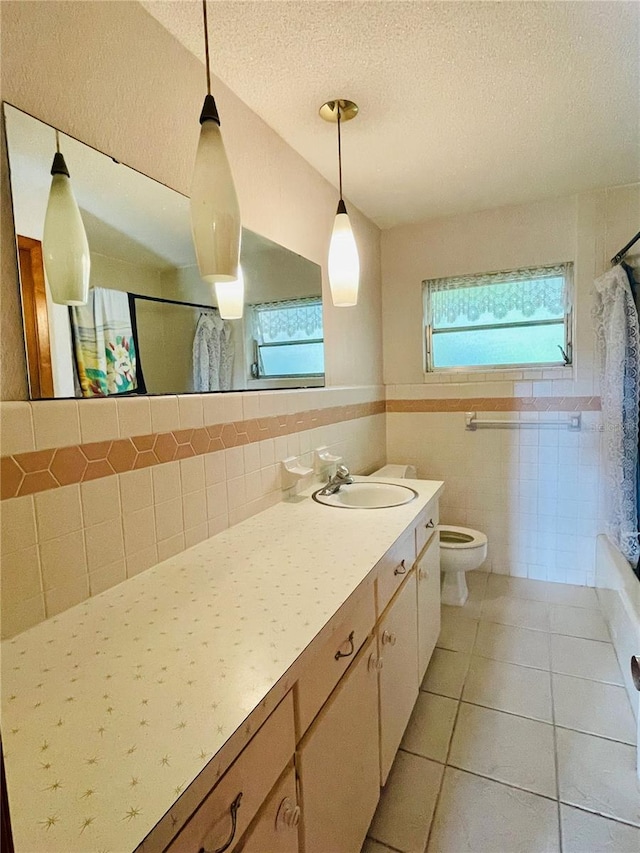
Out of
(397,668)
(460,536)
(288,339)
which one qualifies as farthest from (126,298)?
(460,536)

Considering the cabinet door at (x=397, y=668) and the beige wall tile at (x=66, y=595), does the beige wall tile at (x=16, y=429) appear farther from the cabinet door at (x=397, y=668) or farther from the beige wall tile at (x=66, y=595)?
the cabinet door at (x=397, y=668)

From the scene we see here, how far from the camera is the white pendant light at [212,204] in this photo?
800 millimetres

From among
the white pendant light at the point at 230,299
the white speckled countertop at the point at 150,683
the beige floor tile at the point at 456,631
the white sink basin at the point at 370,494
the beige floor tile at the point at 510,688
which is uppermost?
the white pendant light at the point at 230,299

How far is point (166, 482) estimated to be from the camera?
3.75 feet

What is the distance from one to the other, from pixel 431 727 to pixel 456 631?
65 cm

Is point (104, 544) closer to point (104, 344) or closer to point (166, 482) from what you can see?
point (166, 482)

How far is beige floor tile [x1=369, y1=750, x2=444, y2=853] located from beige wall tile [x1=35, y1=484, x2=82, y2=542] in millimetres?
1218

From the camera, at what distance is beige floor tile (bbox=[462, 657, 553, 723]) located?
5.41 feet

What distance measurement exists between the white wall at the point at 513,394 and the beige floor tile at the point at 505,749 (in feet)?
4.31

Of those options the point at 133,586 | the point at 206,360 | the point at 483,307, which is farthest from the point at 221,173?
the point at 483,307

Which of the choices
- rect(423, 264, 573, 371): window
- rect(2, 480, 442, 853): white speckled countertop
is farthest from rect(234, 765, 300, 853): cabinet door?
rect(423, 264, 573, 371): window

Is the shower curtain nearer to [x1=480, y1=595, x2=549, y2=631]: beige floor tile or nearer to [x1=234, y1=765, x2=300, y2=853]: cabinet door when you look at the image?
[x1=480, y1=595, x2=549, y2=631]: beige floor tile

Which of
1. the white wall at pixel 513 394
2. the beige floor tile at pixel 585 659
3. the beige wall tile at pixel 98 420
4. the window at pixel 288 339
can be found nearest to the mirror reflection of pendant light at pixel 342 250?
the window at pixel 288 339

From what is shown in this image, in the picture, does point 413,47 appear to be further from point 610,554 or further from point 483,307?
point 610,554
